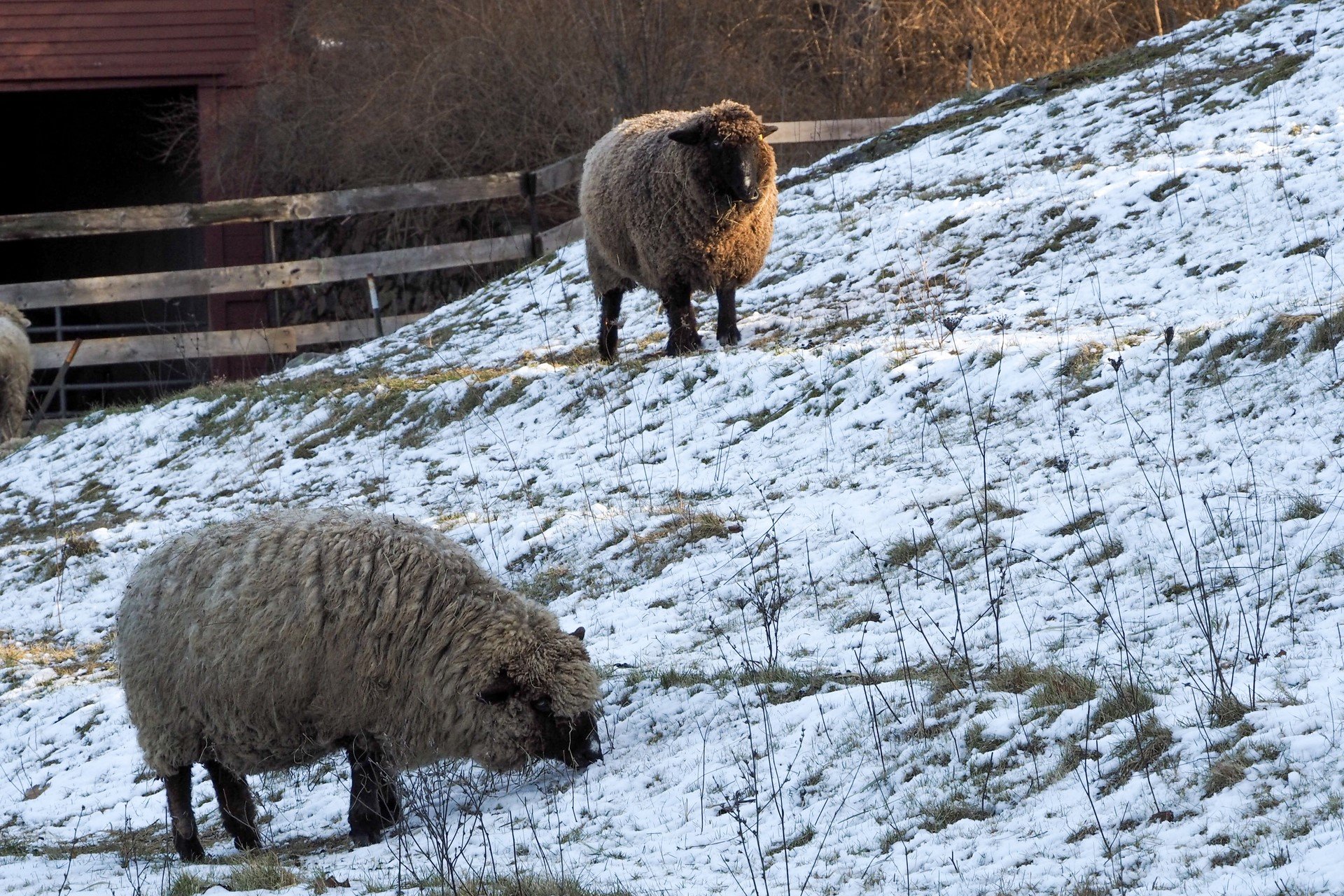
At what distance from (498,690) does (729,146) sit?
554cm

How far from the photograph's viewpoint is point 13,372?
15.0 metres

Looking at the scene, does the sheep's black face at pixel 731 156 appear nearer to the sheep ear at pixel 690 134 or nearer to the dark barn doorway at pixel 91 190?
the sheep ear at pixel 690 134

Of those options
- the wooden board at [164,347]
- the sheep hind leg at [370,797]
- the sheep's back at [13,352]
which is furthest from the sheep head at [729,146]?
the sheep's back at [13,352]

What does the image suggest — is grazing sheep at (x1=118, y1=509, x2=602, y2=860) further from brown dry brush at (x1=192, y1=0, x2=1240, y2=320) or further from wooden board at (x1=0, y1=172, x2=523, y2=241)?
brown dry brush at (x1=192, y1=0, x2=1240, y2=320)

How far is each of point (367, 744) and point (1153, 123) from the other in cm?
998

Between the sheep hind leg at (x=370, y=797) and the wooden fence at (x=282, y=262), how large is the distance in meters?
11.2

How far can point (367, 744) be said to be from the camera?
562 centimetres

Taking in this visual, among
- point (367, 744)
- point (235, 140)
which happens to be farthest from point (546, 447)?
point (235, 140)

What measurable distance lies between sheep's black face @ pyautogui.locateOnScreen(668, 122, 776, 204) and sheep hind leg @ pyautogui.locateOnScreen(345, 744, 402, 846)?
18.3 feet

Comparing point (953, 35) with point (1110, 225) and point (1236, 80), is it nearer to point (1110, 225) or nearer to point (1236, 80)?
point (1236, 80)

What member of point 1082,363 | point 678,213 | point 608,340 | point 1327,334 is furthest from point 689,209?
point 1327,334

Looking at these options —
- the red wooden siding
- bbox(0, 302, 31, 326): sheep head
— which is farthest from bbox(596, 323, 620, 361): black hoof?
the red wooden siding

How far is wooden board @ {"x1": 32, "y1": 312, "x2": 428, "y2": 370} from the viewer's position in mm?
16203

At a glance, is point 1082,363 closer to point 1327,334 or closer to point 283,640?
point 1327,334
